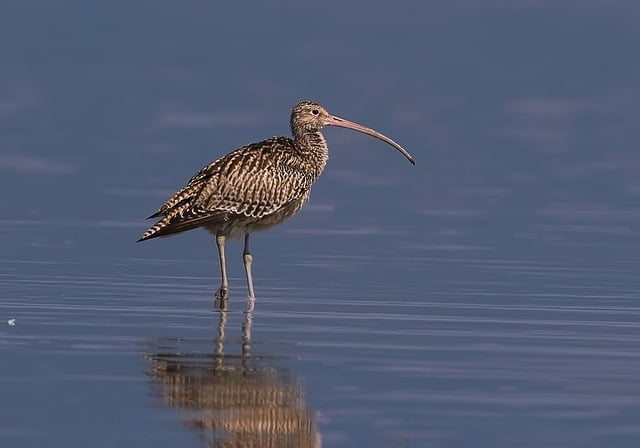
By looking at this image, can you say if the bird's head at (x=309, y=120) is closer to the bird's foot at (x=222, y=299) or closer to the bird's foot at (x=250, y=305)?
the bird's foot at (x=222, y=299)

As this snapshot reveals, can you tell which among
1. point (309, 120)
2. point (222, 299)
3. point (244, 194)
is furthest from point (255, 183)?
point (222, 299)

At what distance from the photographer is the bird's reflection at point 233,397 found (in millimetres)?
11180

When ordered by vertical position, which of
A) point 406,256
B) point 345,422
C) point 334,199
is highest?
point 334,199

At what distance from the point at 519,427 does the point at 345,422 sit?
926 mm

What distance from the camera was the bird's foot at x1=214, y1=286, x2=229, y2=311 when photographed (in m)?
17.0

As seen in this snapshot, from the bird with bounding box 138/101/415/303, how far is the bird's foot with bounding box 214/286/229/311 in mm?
570

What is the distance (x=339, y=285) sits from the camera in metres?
18.7

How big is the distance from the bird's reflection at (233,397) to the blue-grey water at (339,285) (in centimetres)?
2

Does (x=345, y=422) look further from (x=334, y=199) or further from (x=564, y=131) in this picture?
(x=564, y=131)

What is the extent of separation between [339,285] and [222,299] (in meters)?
1.62

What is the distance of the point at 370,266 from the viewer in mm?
20391

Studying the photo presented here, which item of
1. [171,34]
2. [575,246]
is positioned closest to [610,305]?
[575,246]

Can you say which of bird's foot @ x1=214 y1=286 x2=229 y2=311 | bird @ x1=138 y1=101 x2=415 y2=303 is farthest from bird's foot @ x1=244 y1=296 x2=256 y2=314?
bird @ x1=138 y1=101 x2=415 y2=303

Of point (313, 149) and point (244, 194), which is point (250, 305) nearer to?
point (244, 194)
